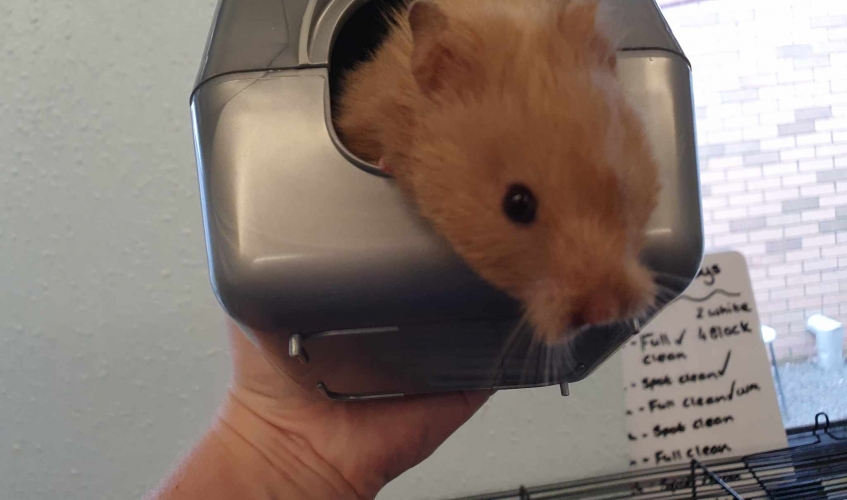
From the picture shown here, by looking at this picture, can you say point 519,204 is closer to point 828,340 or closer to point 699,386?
A: point 699,386

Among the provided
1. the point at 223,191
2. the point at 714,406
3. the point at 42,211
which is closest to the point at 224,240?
the point at 223,191

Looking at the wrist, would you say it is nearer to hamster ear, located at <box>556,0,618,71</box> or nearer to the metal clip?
the metal clip

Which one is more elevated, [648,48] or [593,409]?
[648,48]

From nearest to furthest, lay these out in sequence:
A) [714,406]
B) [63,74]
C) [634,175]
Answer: [634,175] < [63,74] < [714,406]

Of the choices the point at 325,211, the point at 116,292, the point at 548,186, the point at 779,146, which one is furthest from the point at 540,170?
the point at 779,146

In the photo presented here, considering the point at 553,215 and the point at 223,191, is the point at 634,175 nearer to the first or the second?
the point at 553,215

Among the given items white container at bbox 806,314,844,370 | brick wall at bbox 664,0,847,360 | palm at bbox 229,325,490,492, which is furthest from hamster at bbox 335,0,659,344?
white container at bbox 806,314,844,370
